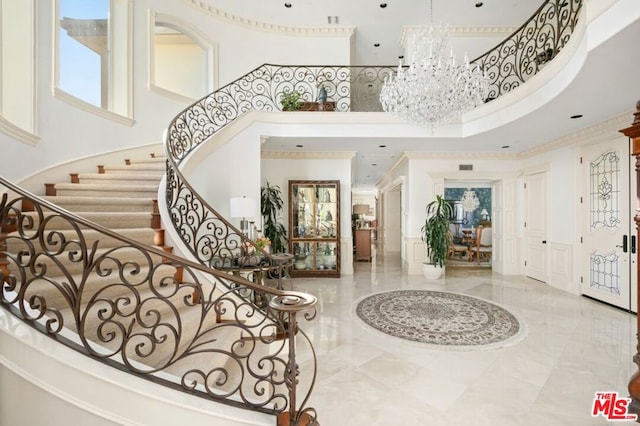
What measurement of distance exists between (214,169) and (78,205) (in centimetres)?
192

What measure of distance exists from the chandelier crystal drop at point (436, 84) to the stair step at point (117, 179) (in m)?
3.50

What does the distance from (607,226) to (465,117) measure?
287 cm

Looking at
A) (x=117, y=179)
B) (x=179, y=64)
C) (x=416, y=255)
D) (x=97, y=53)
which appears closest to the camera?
(x=117, y=179)

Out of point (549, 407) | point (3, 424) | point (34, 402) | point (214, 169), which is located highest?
point (214, 169)

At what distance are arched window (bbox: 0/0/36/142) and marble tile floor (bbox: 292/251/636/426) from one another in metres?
4.41

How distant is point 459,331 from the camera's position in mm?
3475

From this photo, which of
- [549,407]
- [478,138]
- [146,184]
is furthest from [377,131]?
[549,407]

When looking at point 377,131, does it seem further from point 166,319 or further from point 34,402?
point 34,402

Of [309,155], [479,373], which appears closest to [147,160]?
[309,155]

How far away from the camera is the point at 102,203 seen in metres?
3.15

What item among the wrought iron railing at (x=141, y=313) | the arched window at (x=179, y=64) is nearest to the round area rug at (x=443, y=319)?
the wrought iron railing at (x=141, y=313)

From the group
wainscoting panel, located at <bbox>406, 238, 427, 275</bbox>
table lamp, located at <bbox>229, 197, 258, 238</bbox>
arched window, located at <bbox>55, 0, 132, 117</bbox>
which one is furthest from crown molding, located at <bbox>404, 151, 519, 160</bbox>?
arched window, located at <bbox>55, 0, 132, 117</bbox>

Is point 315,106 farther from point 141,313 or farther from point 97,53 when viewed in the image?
point 141,313

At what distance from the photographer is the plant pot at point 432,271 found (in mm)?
6117
